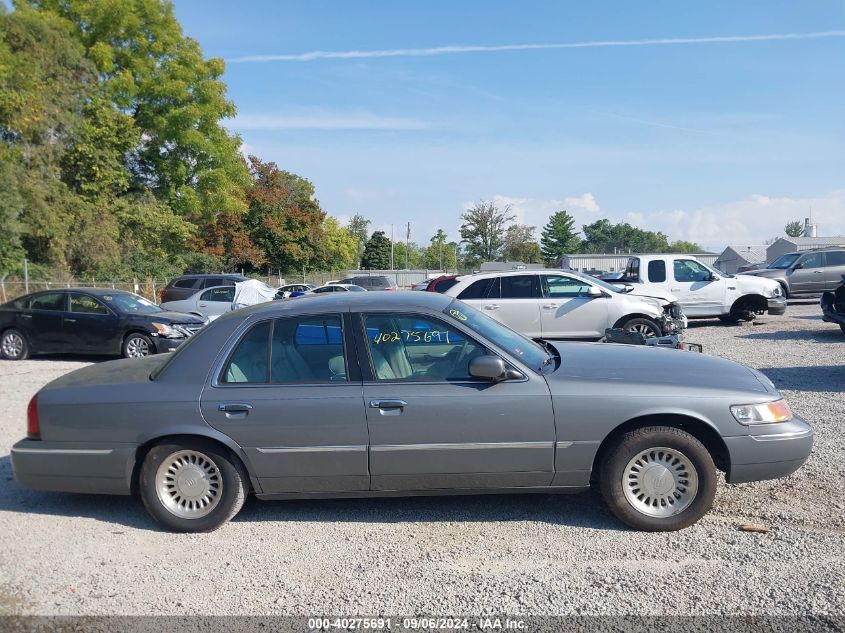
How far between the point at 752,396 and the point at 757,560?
103 centimetres

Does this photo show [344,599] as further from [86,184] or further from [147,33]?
[147,33]

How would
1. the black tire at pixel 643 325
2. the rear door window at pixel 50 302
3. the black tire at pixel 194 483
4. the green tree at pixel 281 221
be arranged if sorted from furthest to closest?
the green tree at pixel 281 221 < the rear door window at pixel 50 302 < the black tire at pixel 643 325 < the black tire at pixel 194 483

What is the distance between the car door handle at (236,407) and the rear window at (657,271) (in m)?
13.1

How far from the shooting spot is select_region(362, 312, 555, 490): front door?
4301 millimetres

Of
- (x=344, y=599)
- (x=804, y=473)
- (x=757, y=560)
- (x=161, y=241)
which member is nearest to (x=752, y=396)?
(x=757, y=560)

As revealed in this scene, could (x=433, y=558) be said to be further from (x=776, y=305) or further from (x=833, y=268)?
(x=833, y=268)

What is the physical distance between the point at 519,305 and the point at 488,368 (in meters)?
7.90

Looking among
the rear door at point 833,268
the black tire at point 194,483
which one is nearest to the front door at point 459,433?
the black tire at point 194,483

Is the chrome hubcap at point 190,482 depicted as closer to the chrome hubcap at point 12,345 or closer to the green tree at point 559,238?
the chrome hubcap at point 12,345

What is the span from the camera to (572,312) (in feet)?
39.2

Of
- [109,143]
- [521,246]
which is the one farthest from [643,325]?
[521,246]

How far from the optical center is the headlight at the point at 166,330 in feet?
40.6

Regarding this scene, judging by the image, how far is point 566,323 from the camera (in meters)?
11.9

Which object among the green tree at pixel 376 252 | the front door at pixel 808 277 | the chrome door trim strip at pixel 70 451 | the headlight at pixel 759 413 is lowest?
the chrome door trim strip at pixel 70 451
